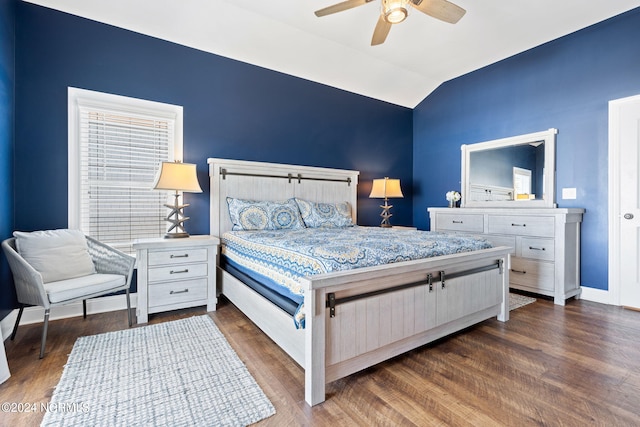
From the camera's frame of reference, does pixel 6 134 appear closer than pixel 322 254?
No

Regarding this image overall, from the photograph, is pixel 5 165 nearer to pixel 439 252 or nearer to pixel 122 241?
pixel 122 241

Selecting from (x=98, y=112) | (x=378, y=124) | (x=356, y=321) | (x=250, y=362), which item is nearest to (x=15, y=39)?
(x=98, y=112)

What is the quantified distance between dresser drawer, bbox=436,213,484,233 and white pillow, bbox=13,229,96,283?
13.8ft

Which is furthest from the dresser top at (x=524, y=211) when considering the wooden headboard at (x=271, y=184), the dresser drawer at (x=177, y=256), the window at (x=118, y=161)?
the window at (x=118, y=161)

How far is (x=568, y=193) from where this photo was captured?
3.53 metres

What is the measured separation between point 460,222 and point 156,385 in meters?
3.88

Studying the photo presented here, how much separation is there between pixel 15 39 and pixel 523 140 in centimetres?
546

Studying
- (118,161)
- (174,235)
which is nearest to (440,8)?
(174,235)

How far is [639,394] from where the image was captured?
164 centimetres

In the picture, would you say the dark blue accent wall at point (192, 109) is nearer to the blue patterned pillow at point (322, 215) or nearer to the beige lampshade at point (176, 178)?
the beige lampshade at point (176, 178)

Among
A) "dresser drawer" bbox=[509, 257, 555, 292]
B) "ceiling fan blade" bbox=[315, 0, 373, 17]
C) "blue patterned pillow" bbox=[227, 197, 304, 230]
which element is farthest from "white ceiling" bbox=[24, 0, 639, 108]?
"dresser drawer" bbox=[509, 257, 555, 292]

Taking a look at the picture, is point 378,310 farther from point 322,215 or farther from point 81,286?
point 81,286

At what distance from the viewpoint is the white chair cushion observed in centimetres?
210

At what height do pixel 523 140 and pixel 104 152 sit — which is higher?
pixel 523 140
